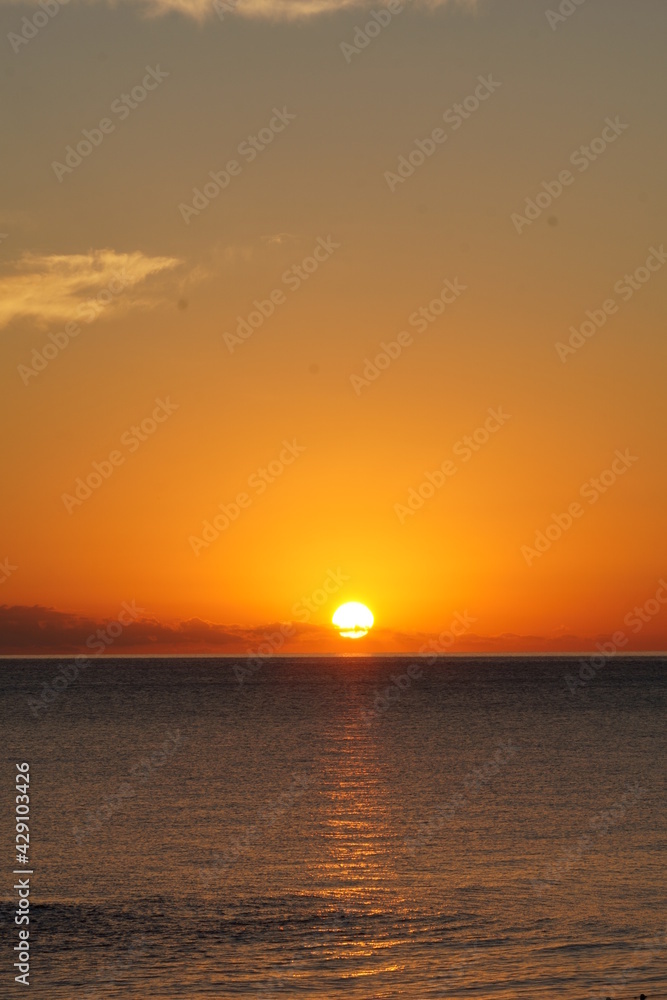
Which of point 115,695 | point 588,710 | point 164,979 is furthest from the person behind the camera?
point 115,695

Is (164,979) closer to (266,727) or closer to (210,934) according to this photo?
(210,934)

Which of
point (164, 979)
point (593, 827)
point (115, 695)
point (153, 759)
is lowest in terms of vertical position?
point (164, 979)

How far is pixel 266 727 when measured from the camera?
401 ft

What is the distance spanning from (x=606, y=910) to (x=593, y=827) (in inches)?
651

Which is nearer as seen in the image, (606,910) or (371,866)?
(606,910)

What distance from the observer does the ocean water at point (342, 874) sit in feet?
98.8

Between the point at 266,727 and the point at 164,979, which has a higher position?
the point at 266,727

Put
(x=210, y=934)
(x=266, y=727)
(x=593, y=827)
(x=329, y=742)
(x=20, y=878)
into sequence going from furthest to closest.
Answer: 1. (x=266, y=727)
2. (x=329, y=742)
3. (x=593, y=827)
4. (x=20, y=878)
5. (x=210, y=934)

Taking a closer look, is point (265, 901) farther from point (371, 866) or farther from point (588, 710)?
point (588, 710)

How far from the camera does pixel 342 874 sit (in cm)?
4194

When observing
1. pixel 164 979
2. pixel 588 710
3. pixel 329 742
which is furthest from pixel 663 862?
pixel 588 710

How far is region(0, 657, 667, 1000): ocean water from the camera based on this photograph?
98.8ft

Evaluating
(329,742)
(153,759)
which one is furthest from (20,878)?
(329,742)

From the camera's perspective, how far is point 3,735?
108 m
